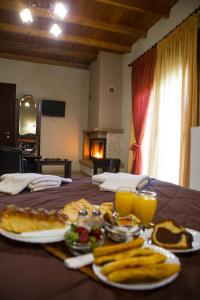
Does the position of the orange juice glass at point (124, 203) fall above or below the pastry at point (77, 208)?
above

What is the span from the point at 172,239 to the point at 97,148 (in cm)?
474

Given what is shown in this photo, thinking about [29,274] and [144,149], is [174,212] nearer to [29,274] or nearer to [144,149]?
[29,274]

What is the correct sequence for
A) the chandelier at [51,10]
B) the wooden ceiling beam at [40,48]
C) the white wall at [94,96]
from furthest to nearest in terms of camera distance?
the white wall at [94,96] < the wooden ceiling beam at [40,48] < the chandelier at [51,10]

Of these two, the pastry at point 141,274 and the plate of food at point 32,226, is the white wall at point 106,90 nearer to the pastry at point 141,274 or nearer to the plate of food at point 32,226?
the plate of food at point 32,226

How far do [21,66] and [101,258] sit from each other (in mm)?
5748

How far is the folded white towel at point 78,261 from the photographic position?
47 centimetres

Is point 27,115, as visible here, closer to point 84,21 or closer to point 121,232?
point 84,21

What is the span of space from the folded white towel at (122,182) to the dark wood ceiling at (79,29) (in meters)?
2.76

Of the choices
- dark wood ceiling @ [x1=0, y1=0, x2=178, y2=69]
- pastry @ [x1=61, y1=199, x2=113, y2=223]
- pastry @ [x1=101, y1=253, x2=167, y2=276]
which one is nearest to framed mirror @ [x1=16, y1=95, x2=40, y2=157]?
dark wood ceiling @ [x1=0, y1=0, x2=178, y2=69]

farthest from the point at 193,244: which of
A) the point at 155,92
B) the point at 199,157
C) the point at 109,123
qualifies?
the point at 109,123

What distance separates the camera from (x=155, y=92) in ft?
12.4

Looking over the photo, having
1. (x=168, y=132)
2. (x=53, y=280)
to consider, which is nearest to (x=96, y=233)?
(x=53, y=280)

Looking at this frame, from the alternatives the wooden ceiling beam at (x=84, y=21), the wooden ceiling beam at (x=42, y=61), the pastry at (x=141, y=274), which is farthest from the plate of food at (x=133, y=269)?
the wooden ceiling beam at (x=42, y=61)

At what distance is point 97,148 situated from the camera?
17.4 feet
